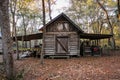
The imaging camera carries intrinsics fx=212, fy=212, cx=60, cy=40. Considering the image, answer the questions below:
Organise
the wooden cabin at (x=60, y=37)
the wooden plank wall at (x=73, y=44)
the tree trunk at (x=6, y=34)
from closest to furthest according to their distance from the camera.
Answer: the tree trunk at (x=6, y=34), the wooden cabin at (x=60, y=37), the wooden plank wall at (x=73, y=44)

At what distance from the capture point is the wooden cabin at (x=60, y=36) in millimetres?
22844

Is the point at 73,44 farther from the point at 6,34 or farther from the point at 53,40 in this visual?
the point at 6,34

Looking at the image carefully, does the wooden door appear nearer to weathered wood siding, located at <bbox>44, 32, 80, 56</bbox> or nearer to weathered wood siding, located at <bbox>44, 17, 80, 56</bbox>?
weathered wood siding, located at <bbox>44, 17, 80, 56</bbox>

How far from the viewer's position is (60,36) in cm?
2289

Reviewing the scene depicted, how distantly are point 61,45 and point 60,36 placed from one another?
3.21 ft

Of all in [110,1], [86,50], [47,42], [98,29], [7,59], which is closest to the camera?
[7,59]

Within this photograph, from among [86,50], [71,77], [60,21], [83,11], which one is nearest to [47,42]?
[60,21]

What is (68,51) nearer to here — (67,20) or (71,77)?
(67,20)

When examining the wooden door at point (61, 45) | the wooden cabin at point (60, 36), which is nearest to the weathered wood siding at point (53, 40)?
the wooden cabin at point (60, 36)

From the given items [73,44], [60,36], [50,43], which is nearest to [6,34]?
[50,43]

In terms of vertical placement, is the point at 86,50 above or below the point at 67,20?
below

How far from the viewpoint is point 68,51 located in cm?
2292

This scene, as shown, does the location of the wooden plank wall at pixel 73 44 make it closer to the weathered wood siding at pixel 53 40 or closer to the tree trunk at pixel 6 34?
the weathered wood siding at pixel 53 40

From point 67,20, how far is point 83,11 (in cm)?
2719
